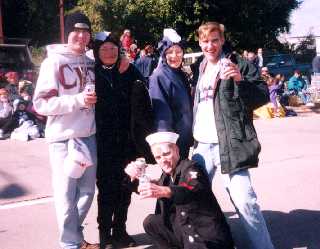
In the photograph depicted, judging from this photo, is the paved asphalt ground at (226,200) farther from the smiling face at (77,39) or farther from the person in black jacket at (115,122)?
the smiling face at (77,39)

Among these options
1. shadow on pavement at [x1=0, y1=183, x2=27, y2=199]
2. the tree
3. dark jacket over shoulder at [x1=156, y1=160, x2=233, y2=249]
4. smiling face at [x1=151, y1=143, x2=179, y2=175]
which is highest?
the tree

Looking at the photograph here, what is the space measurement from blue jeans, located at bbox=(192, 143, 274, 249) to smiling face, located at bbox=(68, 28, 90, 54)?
1167 mm

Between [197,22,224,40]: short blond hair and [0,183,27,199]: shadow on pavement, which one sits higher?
[197,22,224,40]: short blond hair

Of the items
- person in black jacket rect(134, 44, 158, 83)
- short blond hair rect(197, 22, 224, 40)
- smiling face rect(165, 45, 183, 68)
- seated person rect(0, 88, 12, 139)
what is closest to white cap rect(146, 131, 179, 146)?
smiling face rect(165, 45, 183, 68)

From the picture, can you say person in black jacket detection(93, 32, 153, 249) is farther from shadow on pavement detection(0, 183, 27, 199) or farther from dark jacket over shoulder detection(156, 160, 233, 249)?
shadow on pavement detection(0, 183, 27, 199)

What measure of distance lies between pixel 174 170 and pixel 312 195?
9.19 ft

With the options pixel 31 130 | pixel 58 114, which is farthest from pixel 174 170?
pixel 31 130

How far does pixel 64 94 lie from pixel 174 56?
93cm

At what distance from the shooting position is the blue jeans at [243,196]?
151 inches

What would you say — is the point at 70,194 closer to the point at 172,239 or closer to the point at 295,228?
the point at 172,239

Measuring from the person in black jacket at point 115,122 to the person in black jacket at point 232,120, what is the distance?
496mm

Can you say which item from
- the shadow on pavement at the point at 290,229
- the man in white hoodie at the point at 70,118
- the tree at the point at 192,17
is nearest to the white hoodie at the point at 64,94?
the man in white hoodie at the point at 70,118

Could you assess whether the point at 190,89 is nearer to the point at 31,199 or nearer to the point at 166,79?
the point at 166,79

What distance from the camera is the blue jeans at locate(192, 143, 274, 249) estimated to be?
151 inches
